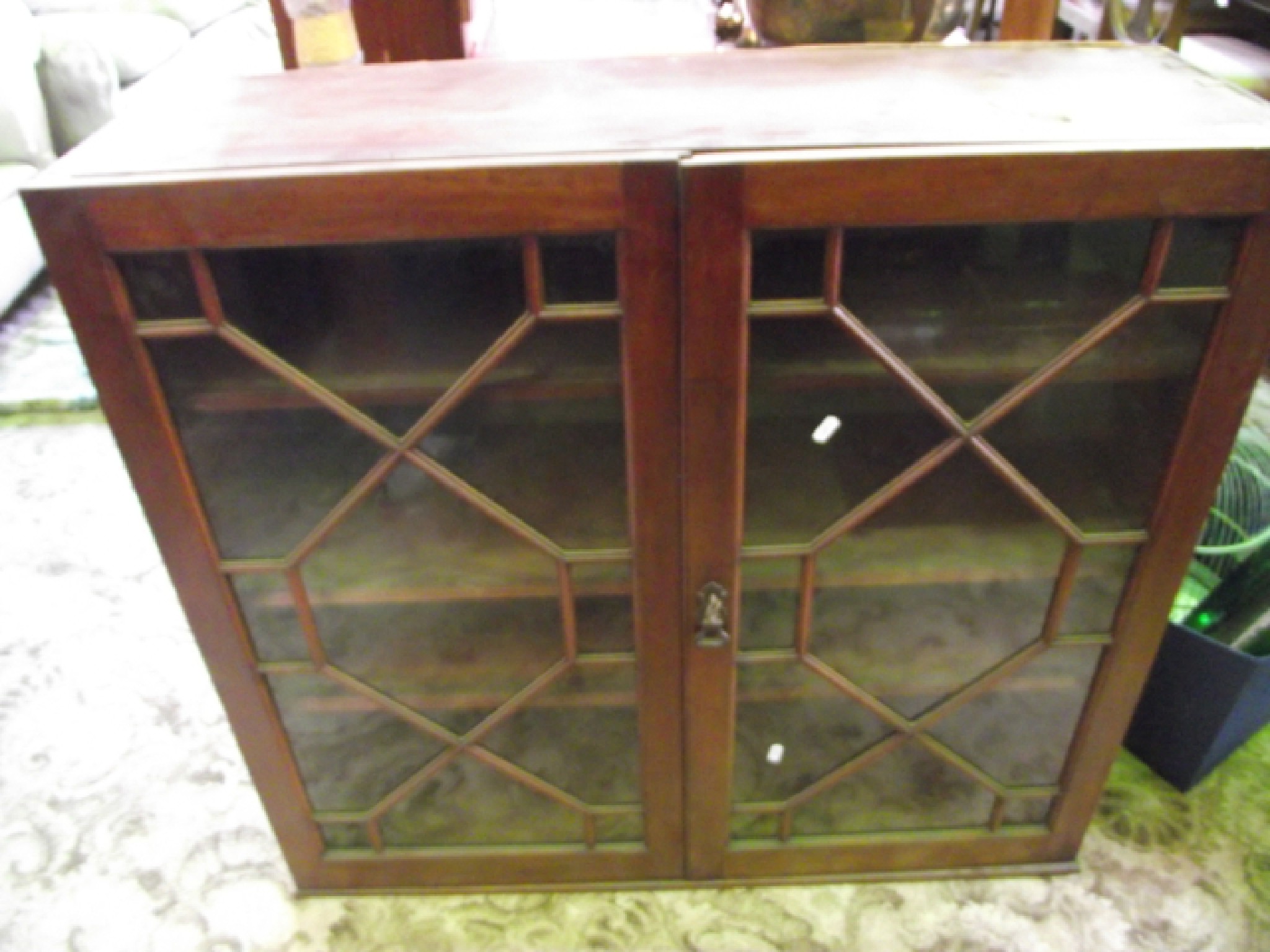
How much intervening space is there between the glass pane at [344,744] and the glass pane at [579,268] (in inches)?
17.6

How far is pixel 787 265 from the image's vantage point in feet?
2.14

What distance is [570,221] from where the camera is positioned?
0.62m

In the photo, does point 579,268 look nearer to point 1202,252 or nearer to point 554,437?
point 554,437

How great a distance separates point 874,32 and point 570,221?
444 millimetres

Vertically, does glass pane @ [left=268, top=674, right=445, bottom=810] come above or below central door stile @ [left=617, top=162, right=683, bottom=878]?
below

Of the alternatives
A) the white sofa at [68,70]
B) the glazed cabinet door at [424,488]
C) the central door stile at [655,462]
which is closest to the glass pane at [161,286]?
the glazed cabinet door at [424,488]

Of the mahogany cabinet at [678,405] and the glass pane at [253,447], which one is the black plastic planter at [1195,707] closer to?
the mahogany cabinet at [678,405]

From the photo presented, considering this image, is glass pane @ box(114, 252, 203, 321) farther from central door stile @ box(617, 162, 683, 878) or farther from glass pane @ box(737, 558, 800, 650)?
glass pane @ box(737, 558, 800, 650)

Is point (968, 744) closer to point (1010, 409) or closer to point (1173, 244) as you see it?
point (1010, 409)

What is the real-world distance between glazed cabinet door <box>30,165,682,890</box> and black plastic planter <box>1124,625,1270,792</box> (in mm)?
564

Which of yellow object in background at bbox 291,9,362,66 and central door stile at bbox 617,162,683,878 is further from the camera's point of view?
yellow object in background at bbox 291,9,362,66

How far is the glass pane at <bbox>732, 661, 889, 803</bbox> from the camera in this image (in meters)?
0.88

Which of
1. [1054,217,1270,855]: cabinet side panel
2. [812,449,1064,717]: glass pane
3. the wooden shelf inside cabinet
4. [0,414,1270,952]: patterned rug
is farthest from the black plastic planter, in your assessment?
the wooden shelf inside cabinet

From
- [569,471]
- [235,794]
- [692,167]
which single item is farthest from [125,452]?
[235,794]
